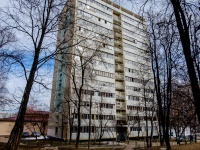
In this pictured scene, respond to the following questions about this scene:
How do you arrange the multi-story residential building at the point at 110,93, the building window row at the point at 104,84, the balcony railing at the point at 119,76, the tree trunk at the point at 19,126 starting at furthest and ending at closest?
1. the balcony railing at the point at 119,76
2. the building window row at the point at 104,84
3. the multi-story residential building at the point at 110,93
4. the tree trunk at the point at 19,126

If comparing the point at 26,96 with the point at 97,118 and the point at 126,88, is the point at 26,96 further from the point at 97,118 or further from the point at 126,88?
the point at 126,88

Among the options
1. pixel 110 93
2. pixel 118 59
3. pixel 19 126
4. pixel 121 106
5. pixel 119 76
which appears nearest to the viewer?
pixel 19 126

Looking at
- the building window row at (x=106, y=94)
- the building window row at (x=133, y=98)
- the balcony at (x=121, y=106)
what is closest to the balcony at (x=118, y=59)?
the building window row at (x=133, y=98)

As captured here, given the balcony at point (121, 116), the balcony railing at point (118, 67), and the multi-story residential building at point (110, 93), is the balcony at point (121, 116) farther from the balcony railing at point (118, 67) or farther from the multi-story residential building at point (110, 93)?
the balcony railing at point (118, 67)

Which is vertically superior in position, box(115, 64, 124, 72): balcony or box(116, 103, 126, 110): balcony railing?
box(115, 64, 124, 72): balcony

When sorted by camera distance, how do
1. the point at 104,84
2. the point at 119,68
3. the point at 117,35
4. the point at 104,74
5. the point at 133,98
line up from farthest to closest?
the point at 117,35 < the point at 119,68 < the point at 133,98 < the point at 104,74 < the point at 104,84

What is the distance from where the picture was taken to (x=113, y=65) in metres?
48.7

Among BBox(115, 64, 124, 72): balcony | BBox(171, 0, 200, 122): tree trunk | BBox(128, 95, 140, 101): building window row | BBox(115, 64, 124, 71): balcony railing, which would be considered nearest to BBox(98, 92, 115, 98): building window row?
BBox(128, 95, 140, 101): building window row

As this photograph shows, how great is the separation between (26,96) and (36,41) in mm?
3185

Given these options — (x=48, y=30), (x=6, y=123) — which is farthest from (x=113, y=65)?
(x=48, y=30)

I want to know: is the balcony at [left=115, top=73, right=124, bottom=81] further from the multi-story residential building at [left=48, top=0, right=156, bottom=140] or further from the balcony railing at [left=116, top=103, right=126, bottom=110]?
the balcony railing at [left=116, top=103, right=126, bottom=110]

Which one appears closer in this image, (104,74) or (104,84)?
(104,84)

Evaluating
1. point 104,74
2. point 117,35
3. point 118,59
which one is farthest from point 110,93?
→ point 117,35

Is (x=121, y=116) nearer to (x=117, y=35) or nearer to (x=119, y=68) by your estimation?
(x=119, y=68)
